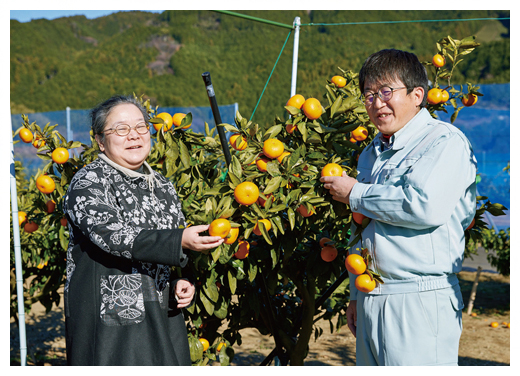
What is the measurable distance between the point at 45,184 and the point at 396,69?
58.5 inches

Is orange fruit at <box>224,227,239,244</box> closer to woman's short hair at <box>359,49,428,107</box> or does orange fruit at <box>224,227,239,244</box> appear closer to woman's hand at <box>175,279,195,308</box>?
woman's hand at <box>175,279,195,308</box>

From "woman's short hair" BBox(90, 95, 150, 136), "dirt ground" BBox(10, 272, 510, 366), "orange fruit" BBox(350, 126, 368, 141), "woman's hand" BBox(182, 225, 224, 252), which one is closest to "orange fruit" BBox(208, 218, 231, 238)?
"woman's hand" BBox(182, 225, 224, 252)

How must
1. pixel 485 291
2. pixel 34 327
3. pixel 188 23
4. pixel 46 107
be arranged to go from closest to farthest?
pixel 34 327
pixel 485 291
pixel 46 107
pixel 188 23

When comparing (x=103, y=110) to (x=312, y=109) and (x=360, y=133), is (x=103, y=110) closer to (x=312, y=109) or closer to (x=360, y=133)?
(x=312, y=109)

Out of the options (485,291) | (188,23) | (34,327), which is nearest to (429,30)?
(188,23)

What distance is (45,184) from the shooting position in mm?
1954

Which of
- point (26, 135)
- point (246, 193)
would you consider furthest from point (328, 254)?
point (26, 135)

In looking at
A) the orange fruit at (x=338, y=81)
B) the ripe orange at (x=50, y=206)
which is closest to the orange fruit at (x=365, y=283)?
the orange fruit at (x=338, y=81)

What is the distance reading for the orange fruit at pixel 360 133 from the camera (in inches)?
70.9

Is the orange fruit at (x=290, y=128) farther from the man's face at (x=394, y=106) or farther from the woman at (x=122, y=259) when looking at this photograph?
the woman at (x=122, y=259)
